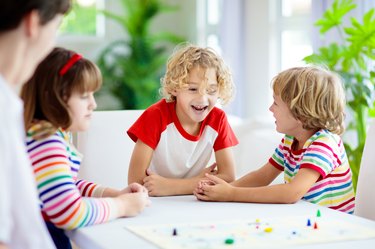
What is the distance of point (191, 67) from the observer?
249 centimetres

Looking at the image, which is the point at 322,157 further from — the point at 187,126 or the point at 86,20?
the point at 86,20

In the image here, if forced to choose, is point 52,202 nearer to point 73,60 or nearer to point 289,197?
point 73,60

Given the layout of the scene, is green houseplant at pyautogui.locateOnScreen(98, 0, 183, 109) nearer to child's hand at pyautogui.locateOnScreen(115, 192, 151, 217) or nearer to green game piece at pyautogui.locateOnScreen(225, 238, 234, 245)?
child's hand at pyautogui.locateOnScreen(115, 192, 151, 217)

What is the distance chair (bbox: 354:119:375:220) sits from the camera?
2.22 m

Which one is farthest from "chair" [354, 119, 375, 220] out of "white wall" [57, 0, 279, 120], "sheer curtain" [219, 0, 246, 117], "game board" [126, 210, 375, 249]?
"sheer curtain" [219, 0, 246, 117]

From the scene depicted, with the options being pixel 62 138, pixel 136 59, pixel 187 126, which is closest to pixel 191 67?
pixel 187 126

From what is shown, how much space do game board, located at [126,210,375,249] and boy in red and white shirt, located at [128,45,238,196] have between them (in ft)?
2.40

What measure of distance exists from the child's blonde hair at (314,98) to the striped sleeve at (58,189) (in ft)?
2.86

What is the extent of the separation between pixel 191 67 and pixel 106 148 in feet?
1.98

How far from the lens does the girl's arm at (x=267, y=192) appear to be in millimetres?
2053

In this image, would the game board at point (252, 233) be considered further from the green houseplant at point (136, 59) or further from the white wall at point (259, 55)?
the green houseplant at point (136, 59)

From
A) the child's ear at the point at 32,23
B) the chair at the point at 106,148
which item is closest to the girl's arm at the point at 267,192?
the chair at the point at 106,148

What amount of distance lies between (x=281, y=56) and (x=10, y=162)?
4.65 metres

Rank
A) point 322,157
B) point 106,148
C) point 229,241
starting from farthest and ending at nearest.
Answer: point 106,148, point 322,157, point 229,241
